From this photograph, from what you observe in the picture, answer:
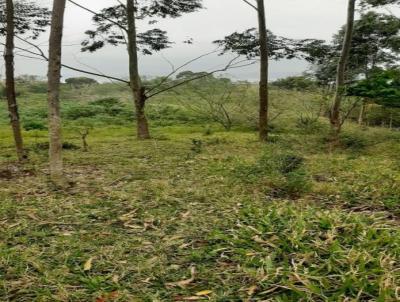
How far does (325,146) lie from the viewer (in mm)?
10875

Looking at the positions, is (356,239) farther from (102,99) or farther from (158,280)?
(102,99)

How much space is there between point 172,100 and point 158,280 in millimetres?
20116

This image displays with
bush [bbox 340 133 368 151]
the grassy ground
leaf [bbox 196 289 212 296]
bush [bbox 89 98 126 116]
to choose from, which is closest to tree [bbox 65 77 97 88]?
bush [bbox 89 98 126 116]

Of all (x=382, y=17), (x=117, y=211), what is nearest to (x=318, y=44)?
(x=382, y=17)

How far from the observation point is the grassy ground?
2.66 metres

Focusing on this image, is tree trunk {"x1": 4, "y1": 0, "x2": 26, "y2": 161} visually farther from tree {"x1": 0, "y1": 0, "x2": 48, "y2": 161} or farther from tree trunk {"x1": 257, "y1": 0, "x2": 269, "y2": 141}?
tree trunk {"x1": 257, "y1": 0, "x2": 269, "y2": 141}

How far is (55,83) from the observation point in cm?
521

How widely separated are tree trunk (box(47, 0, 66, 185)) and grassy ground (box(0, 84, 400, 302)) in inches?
11.5

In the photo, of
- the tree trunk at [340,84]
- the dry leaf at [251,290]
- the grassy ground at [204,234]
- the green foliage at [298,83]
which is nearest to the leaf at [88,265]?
the grassy ground at [204,234]

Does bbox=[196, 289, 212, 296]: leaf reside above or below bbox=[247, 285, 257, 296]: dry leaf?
below

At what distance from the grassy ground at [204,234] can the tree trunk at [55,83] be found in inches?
11.5

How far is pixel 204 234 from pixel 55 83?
280 cm

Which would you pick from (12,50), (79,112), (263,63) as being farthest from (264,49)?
(79,112)

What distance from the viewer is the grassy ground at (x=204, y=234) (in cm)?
266
